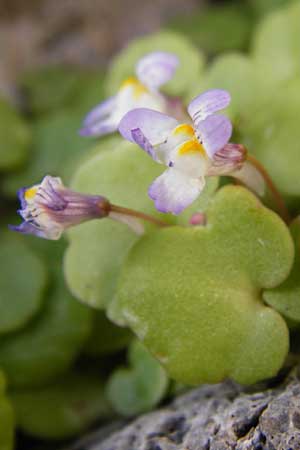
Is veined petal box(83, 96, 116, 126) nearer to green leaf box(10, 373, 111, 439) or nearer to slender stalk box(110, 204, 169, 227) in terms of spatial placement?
slender stalk box(110, 204, 169, 227)

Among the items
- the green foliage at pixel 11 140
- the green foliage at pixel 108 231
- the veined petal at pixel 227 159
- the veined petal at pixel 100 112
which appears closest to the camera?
the veined petal at pixel 227 159

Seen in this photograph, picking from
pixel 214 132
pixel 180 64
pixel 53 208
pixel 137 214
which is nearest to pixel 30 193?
pixel 53 208

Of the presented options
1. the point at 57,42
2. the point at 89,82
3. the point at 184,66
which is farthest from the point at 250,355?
the point at 57,42

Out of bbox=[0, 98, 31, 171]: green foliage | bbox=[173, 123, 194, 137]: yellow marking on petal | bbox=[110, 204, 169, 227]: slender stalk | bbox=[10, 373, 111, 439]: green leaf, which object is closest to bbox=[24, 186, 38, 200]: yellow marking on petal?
bbox=[110, 204, 169, 227]: slender stalk

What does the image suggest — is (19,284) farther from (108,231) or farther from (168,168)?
(168,168)

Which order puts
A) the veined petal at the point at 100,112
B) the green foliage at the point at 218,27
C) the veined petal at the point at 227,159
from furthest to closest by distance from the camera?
the green foliage at the point at 218,27, the veined petal at the point at 100,112, the veined petal at the point at 227,159

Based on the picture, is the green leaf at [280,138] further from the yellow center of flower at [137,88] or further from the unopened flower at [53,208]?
the unopened flower at [53,208]

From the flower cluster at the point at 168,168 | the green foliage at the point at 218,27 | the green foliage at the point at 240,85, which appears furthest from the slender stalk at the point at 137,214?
the green foliage at the point at 218,27

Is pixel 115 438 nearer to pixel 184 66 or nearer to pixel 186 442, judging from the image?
pixel 186 442
